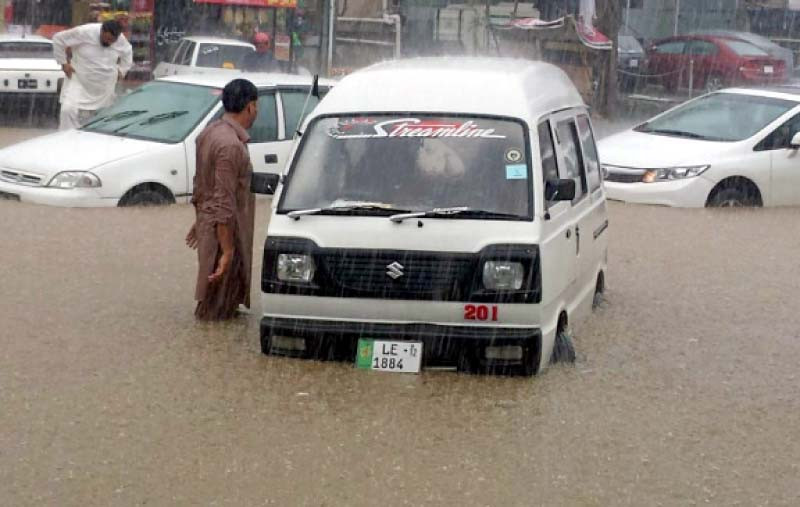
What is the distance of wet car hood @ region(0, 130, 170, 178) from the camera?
43.1 ft

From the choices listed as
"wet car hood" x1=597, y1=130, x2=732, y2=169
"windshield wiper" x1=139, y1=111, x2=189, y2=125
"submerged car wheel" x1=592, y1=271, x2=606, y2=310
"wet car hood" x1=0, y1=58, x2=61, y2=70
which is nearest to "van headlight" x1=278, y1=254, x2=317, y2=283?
"submerged car wheel" x1=592, y1=271, x2=606, y2=310

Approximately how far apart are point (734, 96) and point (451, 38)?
19387 mm

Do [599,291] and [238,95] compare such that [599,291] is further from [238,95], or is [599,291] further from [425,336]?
[238,95]

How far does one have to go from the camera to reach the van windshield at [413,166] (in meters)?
7.98

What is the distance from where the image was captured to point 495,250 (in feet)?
25.0

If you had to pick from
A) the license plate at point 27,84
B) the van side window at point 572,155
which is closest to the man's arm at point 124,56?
the license plate at point 27,84

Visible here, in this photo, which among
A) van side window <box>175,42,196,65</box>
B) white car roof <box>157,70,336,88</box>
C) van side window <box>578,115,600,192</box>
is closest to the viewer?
van side window <box>578,115,600,192</box>

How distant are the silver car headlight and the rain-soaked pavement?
1976mm

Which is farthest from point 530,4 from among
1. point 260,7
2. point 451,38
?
point 260,7

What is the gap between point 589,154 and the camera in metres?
9.77

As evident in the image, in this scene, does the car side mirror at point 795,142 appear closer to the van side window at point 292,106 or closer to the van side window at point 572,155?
the van side window at point 292,106

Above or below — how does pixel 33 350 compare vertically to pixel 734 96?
below

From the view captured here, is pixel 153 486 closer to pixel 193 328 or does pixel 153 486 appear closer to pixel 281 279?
pixel 281 279

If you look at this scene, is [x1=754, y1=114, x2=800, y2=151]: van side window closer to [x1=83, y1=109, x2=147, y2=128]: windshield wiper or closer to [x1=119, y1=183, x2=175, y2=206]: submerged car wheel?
[x1=119, y1=183, x2=175, y2=206]: submerged car wheel
